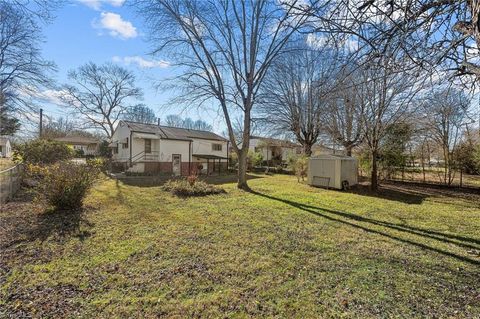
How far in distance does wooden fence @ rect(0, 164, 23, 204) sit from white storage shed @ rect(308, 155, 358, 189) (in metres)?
13.9

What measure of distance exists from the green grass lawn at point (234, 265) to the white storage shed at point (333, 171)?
6555 millimetres

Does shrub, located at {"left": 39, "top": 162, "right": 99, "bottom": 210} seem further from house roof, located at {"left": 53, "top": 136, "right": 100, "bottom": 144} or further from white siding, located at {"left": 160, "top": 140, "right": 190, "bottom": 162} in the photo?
house roof, located at {"left": 53, "top": 136, "right": 100, "bottom": 144}

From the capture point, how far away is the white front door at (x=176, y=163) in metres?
23.0

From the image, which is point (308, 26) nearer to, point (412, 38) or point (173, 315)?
point (412, 38)

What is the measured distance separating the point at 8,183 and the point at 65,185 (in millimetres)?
3083

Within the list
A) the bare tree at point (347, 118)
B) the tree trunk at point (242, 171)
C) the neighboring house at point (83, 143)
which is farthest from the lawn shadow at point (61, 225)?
the neighboring house at point (83, 143)

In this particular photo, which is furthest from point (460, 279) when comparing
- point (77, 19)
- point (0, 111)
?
point (0, 111)

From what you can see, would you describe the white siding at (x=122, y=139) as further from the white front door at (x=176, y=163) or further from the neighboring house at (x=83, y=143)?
the neighboring house at (x=83, y=143)

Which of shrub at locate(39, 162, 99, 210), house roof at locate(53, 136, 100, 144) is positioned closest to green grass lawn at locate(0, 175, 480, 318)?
shrub at locate(39, 162, 99, 210)

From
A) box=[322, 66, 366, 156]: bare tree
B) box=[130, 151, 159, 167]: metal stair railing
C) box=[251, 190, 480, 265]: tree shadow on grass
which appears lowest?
box=[251, 190, 480, 265]: tree shadow on grass

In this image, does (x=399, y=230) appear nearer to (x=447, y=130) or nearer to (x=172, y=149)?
(x=447, y=130)

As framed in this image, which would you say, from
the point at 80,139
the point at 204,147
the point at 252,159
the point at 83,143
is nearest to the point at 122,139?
the point at 204,147

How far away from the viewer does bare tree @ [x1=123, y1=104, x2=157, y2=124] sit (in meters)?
33.2

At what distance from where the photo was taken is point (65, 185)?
673cm
